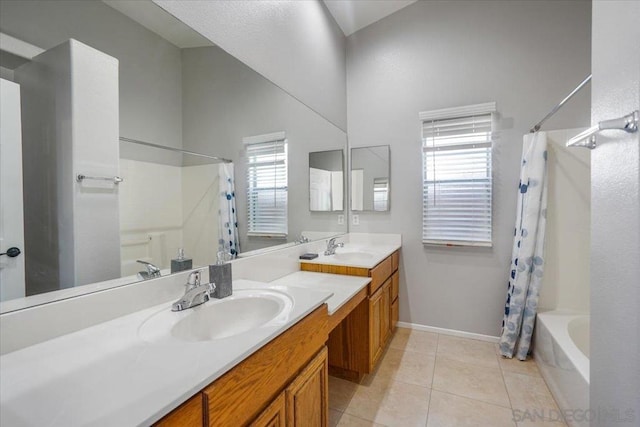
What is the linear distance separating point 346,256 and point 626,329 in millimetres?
1653

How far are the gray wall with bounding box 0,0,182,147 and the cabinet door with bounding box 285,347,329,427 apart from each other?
3.44 ft

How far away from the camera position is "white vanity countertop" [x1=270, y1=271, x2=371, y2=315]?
140 cm

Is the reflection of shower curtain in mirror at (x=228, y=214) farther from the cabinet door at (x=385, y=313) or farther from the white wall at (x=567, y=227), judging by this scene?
the white wall at (x=567, y=227)

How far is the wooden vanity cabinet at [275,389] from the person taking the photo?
1.99 ft

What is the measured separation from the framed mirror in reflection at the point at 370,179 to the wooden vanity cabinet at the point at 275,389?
5.72ft

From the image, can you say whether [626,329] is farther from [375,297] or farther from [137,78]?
[137,78]

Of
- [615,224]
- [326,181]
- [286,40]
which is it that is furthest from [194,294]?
[286,40]

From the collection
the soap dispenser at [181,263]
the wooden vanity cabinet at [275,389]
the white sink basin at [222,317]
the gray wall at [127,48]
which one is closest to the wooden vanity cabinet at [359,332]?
the wooden vanity cabinet at [275,389]

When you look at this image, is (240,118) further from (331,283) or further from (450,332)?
(450,332)

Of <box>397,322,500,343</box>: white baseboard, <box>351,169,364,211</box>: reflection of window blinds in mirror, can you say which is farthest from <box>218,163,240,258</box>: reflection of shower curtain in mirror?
<box>397,322,500,343</box>: white baseboard

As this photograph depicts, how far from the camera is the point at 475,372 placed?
1966mm

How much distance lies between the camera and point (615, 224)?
888 millimetres

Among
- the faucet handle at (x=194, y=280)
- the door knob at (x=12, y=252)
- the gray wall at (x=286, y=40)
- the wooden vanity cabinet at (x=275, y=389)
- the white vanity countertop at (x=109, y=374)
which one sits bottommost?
the wooden vanity cabinet at (x=275, y=389)

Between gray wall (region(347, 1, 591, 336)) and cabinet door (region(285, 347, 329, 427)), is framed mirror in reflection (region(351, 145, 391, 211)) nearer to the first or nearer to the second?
gray wall (region(347, 1, 591, 336))
